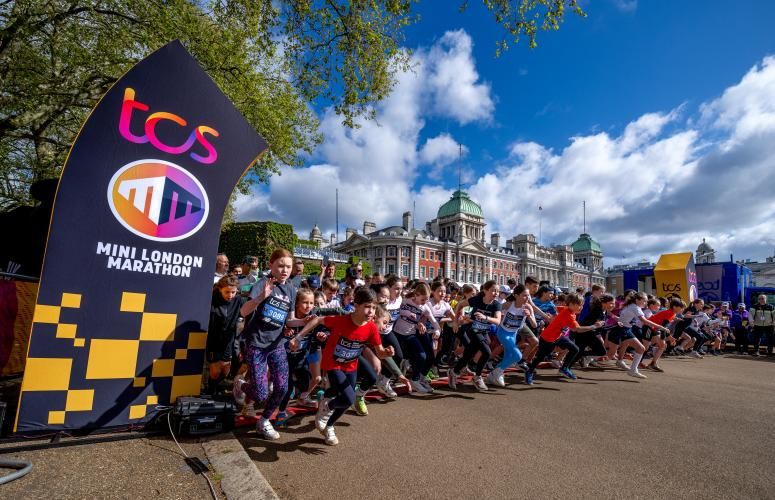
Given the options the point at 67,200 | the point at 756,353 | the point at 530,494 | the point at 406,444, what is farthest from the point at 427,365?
the point at 756,353

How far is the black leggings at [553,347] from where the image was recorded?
7375 millimetres

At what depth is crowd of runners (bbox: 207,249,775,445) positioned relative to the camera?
4.28 meters

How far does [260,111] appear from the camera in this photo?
39.8ft

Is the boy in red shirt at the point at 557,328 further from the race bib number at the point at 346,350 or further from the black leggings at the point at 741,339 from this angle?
the black leggings at the point at 741,339

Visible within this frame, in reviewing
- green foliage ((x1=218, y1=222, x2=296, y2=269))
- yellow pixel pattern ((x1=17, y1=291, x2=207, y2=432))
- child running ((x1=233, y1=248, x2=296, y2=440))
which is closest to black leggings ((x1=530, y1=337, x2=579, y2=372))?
child running ((x1=233, y1=248, x2=296, y2=440))

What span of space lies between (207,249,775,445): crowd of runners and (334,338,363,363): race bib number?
0.5 inches

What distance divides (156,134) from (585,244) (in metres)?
141

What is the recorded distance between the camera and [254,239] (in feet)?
102

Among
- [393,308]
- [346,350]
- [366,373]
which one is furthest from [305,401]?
[393,308]

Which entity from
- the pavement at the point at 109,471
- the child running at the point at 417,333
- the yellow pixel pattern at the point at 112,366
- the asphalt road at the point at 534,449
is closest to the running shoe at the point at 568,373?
the asphalt road at the point at 534,449

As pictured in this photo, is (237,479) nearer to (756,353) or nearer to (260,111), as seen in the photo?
(260,111)

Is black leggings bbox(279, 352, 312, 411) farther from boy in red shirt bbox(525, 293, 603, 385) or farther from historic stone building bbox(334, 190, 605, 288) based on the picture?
historic stone building bbox(334, 190, 605, 288)

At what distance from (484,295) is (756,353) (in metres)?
14.3

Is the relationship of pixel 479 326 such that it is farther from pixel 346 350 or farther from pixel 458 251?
pixel 458 251
